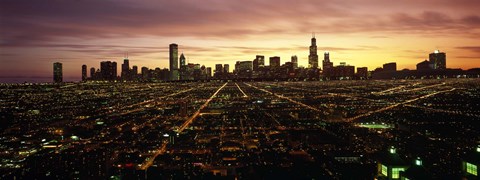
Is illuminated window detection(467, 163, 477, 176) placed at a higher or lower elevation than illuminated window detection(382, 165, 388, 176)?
higher

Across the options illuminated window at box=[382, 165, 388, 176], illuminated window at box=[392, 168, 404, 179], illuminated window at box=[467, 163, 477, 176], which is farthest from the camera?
illuminated window at box=[382, 165, 388, 176]

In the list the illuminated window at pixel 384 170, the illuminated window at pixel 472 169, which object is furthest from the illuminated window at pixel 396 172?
the illuminated window at pixel 472 169

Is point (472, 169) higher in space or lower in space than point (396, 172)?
higher

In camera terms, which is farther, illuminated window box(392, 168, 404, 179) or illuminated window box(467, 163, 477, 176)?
illuminated window box(392, 168, 404, 179)

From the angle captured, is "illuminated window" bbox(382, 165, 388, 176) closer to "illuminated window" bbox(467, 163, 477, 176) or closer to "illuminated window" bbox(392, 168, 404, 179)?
"illuminated window" bbox(392, 168, 404, 179)

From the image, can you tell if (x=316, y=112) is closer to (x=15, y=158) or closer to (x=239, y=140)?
(x=239, y=140)

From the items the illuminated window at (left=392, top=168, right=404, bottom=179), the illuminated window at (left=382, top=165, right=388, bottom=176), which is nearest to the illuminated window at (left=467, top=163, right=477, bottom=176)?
the illuminated window at (left=392, top=168, right=404, bottom=179)

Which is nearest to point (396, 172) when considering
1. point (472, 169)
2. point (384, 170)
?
point (384, 170)

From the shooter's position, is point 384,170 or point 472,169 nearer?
point 472,169

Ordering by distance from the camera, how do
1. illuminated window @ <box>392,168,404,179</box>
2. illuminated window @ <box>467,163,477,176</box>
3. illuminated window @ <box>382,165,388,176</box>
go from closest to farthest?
illuminated window @ <box>467,163,477,176</box> → illuminated window @ <box>392,168,404,179</box> → illuminated window @ <box>382,165,388,176</box>

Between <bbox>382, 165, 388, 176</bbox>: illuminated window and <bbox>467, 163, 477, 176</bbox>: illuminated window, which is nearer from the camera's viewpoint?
<bbox>467, 163, 477, 176</bbox>: illuminated window

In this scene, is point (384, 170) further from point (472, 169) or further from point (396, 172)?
point (472, 169)
